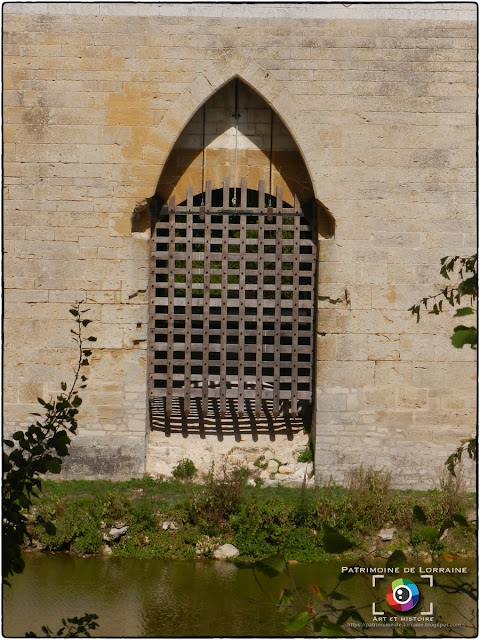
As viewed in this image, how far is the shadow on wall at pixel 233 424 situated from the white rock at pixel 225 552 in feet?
5.73

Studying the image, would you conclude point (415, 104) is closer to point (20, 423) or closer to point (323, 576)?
point (323, 576)

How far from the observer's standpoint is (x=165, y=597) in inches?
236

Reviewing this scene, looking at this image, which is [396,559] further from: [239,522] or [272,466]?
[272,466]

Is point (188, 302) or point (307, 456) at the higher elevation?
point (188, 302)

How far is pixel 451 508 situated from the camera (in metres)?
6.98

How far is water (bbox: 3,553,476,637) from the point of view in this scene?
18.2 feet

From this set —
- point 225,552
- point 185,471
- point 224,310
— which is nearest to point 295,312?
point 224,310

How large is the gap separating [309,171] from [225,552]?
3.58 m

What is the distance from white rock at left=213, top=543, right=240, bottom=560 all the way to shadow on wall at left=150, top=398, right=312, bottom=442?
175 centimetres

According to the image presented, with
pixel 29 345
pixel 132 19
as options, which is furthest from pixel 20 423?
pixel 132 19

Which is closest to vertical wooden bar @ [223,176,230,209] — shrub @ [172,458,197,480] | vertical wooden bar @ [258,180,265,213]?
vertical wooden bar @ [258,180,265,213]

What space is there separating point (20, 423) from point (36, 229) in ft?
6.14

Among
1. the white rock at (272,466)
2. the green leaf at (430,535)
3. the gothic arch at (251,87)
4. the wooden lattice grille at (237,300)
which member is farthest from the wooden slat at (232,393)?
the green leaf at (430,535)

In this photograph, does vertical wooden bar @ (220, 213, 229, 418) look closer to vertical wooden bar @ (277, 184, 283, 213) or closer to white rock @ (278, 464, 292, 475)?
vertical wooden bar @ (277, 184, 283, 213)
